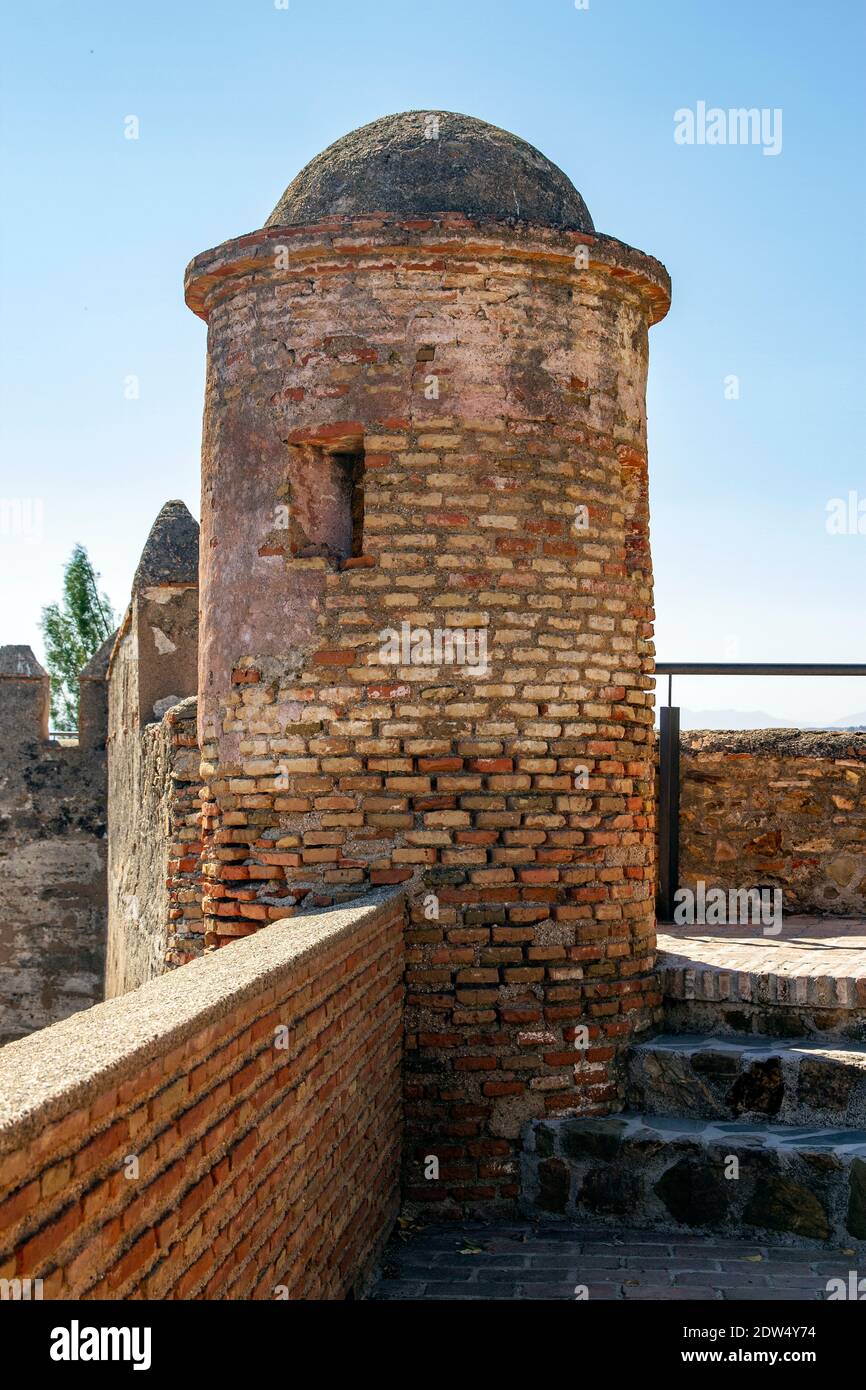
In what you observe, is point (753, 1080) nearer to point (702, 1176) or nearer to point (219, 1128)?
point (702, 1176)

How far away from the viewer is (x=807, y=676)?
8.62 meters

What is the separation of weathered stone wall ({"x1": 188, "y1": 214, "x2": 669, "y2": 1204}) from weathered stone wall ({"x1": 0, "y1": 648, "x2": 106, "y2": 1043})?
8.61 m

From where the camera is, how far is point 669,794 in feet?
27.8

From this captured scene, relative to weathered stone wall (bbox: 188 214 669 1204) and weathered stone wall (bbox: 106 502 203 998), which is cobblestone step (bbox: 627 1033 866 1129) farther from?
weathered stone wall (bbox: 106 502 203 998)

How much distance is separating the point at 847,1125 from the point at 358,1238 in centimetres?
210

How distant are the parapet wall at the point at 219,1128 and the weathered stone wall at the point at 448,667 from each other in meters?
0.47

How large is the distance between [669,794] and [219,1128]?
5577mm

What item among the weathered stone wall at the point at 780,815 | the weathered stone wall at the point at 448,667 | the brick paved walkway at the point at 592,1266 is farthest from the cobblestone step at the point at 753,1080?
the weathered stone wall at the point at 780,815

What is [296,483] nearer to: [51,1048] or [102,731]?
[51,1048]

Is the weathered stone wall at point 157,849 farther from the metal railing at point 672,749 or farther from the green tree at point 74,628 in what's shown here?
the green tree at point 74,628

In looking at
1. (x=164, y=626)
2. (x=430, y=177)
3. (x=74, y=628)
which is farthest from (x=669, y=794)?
(x=74, y=628)

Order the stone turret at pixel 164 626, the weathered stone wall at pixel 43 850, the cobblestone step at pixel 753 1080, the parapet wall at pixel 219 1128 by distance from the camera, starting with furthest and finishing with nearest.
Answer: the weathered stone wall at pixel 43 850 < the stone turret at pixel 164 626 < the cobblestone step at pixel 753 1080 < the parapet wall at pixel 219 1128

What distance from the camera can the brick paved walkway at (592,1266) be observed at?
482 centimetres
